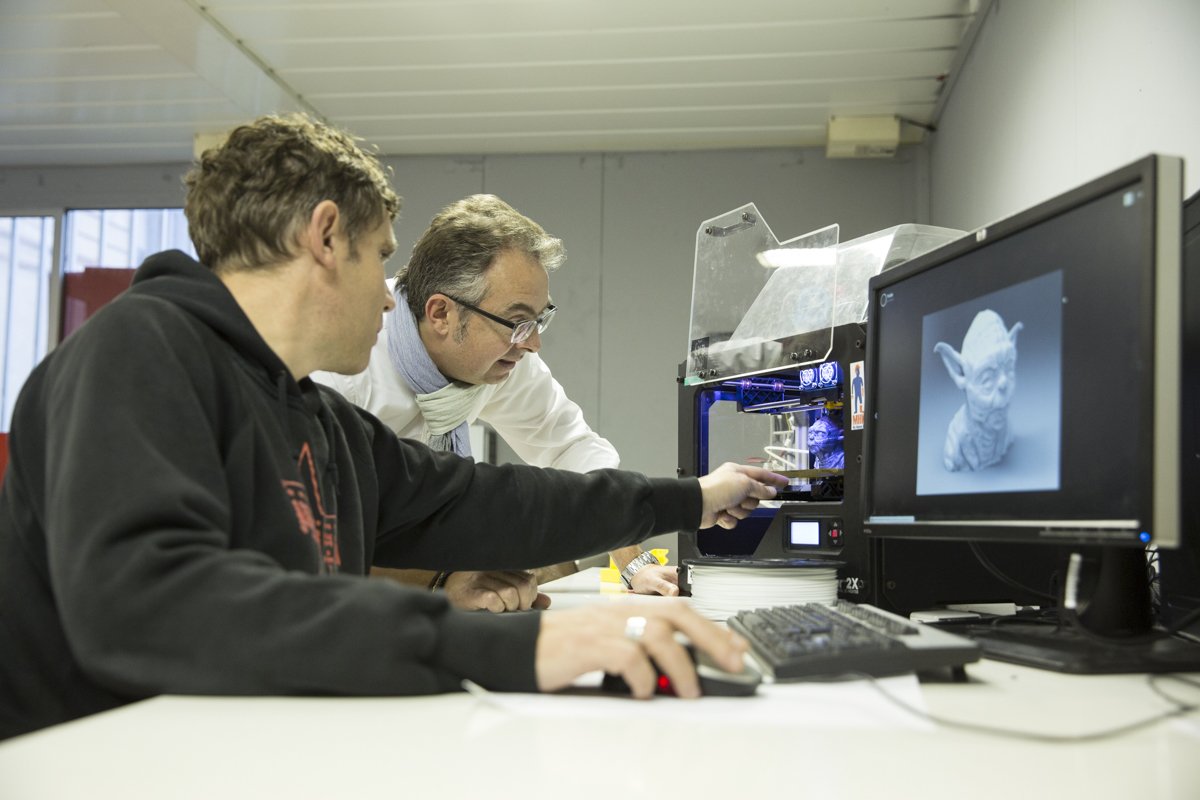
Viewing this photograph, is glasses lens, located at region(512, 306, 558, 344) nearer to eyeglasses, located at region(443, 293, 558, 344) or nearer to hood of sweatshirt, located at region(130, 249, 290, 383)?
A: eyeglasses, located at region(443, 293, 558, 344)

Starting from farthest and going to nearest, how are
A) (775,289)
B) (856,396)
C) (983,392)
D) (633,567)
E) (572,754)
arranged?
(633,567)
(775,289)
(856,396)
(983,392)
(572,754)

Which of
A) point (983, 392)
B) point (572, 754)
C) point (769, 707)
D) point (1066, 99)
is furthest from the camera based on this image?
point (1066, 99)

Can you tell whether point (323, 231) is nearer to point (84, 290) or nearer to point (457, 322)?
point (457, 322)

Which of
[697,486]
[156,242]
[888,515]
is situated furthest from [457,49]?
[888,515]

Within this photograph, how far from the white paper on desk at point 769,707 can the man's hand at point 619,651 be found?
0.06 feet

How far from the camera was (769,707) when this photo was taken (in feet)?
2.55

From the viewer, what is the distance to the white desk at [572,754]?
56 centimetres

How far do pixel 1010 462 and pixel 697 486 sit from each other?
0.61 metres

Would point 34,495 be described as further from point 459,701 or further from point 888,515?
point 888,515

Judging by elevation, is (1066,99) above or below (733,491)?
above

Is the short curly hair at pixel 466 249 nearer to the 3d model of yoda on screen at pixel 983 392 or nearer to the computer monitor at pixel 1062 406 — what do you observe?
the computer monitor at pixel 1062 406

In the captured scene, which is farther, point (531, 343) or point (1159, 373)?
point (531, 343)

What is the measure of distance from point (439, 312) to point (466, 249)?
0.17m

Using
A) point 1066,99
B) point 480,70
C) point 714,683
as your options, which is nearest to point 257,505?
point 714,683
